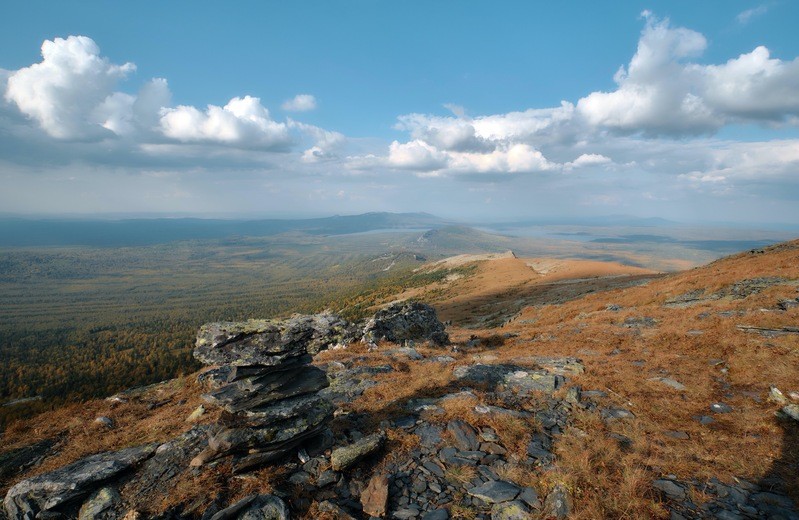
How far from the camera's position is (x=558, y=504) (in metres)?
7.82

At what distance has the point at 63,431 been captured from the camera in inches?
590

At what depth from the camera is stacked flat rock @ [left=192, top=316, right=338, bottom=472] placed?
9961mm

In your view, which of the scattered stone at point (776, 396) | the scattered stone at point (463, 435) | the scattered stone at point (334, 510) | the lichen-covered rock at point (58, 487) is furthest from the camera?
the scattered stone at point (776, 396)

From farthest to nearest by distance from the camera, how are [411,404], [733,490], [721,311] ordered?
[721,311] → [411,404] → [733,490]

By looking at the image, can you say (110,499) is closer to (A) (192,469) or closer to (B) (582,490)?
(A) (192,469)

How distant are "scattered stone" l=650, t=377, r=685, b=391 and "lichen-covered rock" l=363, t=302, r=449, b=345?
15284mm

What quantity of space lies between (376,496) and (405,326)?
2064 centimetres

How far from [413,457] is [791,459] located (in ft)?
34.2

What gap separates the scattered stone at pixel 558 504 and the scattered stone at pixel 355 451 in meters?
4.84

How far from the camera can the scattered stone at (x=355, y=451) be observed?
9.75 metres

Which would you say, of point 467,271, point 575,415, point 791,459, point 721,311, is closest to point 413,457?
point 575,415

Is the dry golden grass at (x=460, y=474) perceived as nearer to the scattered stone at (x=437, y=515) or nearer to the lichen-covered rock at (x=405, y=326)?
the scattered stone at (x=437, y=515)

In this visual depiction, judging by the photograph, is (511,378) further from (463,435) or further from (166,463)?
(166,463)

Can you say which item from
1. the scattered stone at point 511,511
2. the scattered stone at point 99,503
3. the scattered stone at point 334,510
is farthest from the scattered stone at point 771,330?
the scattered stone at point 99,503
